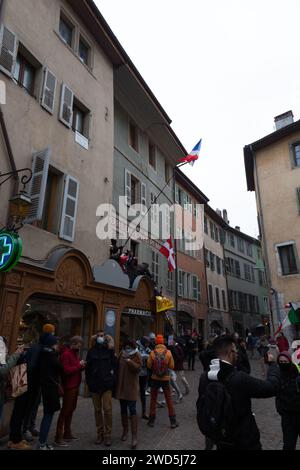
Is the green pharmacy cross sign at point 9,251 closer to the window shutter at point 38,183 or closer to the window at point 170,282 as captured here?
the window shutter at point 38,183

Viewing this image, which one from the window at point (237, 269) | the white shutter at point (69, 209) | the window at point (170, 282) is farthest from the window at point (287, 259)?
the window at point (237, 269)

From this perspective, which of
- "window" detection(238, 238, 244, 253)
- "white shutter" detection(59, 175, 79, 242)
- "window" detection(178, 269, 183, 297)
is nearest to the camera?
"white shutter" detection(59, 175, 79, 242)

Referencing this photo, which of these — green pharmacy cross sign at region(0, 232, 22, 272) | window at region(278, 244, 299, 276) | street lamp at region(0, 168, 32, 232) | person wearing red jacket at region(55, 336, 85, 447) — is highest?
window at region(278, 244, 299, 276)

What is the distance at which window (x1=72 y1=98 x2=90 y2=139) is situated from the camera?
11.0 meters

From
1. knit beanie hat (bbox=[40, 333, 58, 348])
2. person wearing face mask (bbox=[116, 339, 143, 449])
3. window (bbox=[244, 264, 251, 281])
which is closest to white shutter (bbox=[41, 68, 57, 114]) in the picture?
knit beanie hat (bbox=[40, 333, 58, 348])

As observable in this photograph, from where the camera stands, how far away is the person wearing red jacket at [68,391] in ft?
17.2

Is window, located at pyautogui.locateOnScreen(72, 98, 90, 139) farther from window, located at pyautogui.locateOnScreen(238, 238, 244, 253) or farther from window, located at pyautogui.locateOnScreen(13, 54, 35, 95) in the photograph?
window, located at pyautogui.locateOnScreen(238, 238, 244, 253)

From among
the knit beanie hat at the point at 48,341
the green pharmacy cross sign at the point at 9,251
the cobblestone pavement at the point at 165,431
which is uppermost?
the green pharmacy cross sign at the point at 9,251

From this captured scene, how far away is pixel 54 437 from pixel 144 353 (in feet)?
10.8

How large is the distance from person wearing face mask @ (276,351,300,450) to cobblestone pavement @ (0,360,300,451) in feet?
4.95

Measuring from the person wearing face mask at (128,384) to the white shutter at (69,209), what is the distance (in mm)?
4380

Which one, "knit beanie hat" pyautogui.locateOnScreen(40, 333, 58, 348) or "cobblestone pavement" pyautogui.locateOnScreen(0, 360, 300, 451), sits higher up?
"knit beanie hat" pyautogui.locateOnScreen(40, 333, 58, 348)

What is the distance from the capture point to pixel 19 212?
22.1 feet
